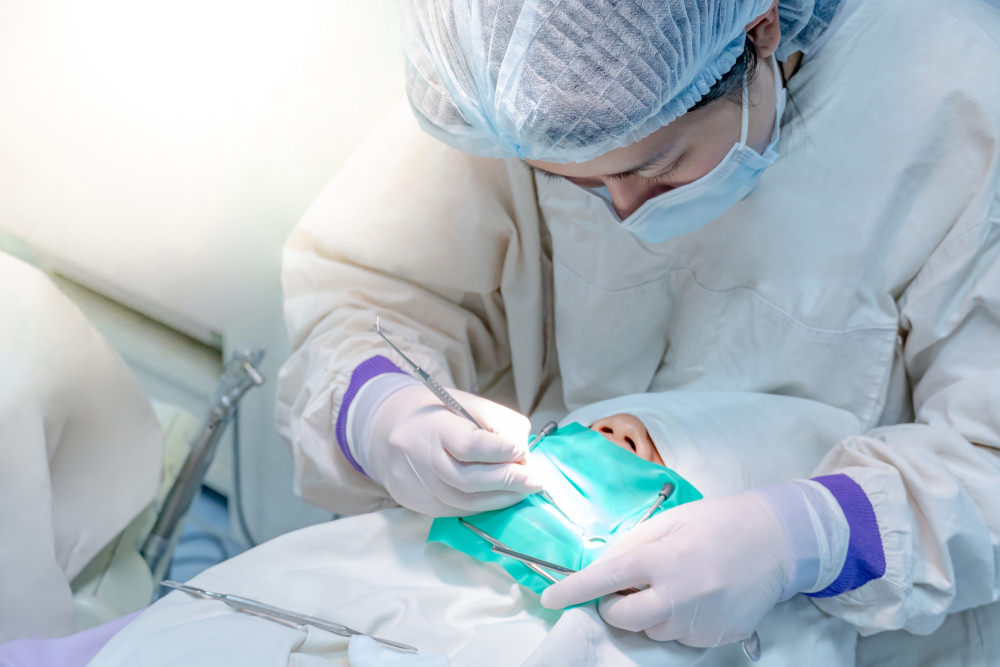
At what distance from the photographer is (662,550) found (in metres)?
1.08

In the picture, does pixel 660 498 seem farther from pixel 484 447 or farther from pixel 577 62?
pixel 577 62

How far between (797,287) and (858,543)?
14.9 inches

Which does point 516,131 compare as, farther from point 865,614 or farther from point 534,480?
point 865,614

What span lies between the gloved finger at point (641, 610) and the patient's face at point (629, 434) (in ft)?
0.74

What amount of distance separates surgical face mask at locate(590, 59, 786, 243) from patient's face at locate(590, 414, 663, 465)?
0.26m

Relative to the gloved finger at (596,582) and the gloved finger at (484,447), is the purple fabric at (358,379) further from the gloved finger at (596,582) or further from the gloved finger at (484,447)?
the gloved finger at (596,582)

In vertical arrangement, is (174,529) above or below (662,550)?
below

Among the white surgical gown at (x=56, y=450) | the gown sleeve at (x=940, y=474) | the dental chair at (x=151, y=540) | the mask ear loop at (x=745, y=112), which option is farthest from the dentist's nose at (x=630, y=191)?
the white surgical gown at (x=56, y=450)

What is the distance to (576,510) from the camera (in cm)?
120

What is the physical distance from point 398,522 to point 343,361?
278 millimetres

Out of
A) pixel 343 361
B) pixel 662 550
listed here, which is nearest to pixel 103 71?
pixel 343 361

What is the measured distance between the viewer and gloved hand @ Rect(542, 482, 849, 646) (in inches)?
41.6

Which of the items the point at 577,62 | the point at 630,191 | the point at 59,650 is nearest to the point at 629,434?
the point at 630,191

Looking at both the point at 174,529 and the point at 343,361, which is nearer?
the point at 343,361
